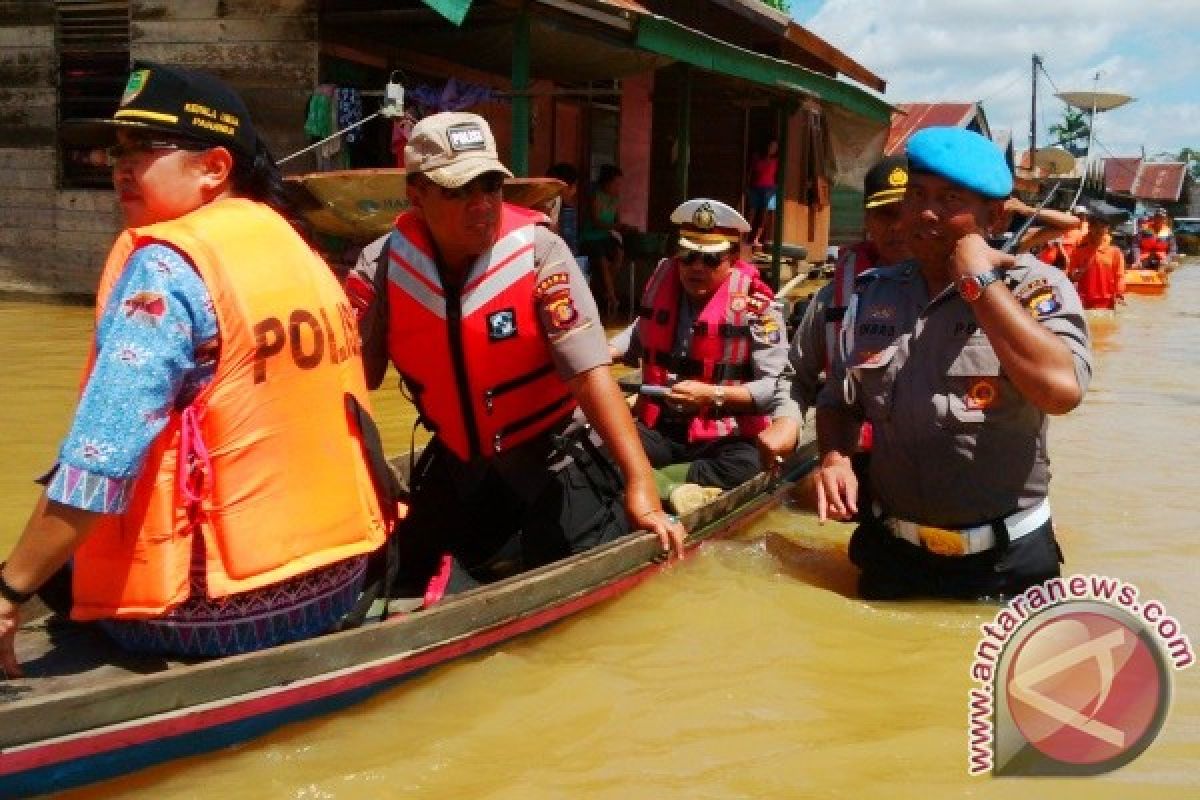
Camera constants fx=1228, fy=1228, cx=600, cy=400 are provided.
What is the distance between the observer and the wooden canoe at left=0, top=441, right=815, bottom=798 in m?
2.48

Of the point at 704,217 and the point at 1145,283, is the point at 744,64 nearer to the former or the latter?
the point at 704,217

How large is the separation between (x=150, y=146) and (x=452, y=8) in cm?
582

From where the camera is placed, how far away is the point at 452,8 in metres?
8.02

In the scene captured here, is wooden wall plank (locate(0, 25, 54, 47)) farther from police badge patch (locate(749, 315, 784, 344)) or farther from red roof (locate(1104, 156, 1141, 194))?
red roof (locate(1104, 156, 1141, 194))

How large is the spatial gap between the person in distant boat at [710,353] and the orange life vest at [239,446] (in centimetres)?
256

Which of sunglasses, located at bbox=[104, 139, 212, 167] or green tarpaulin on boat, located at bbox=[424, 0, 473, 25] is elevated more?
green tarpaulin on boat, located at bbox=[424, 0, 473, 25]

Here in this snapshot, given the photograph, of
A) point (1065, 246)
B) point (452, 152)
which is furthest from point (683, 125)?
point (452, 152)

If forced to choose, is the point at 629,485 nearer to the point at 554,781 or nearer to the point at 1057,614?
the point at 554,781

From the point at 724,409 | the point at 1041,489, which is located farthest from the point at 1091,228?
the point at 1041,489

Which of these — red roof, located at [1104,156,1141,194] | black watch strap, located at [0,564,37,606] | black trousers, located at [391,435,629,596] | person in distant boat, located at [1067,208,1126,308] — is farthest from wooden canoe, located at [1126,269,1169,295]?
red roof, located at [1104,156,1141,194]

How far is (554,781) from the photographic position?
297 centimetres

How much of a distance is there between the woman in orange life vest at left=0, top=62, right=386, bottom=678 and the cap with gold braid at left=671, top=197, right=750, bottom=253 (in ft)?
8.74

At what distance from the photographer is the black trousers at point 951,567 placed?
362cm
